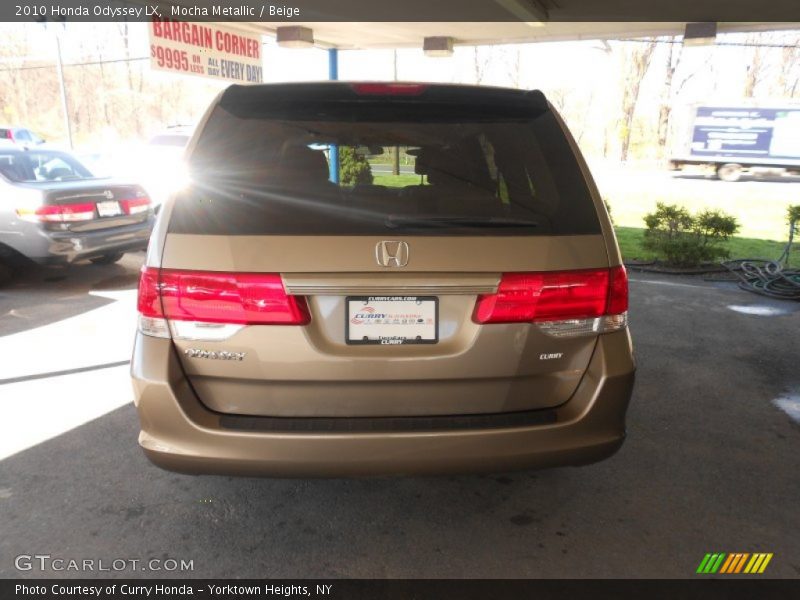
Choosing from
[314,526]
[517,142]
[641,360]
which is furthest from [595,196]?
[641,360]

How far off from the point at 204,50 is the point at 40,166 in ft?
10.1

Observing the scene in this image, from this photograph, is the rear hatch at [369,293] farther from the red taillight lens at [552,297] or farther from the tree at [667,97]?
the tree at [667,97]

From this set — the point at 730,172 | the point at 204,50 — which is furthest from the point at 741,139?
the point at 204,50

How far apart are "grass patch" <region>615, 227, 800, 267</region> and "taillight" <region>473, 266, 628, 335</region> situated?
7.42 metres

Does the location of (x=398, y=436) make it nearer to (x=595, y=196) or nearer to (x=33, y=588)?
(x=595, y=196)

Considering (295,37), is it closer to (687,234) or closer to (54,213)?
(54,213)

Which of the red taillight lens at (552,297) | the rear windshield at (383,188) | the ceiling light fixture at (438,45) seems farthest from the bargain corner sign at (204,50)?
the red taillight lens at (552,297)

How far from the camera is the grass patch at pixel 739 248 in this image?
9.77 m

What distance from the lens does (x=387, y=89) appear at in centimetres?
244

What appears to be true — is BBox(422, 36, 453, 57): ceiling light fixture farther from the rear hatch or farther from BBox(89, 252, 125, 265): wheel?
the rear hatch

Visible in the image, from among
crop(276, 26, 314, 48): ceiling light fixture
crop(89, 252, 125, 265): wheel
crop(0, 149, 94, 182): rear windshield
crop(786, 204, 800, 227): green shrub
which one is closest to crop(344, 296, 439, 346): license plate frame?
crop(0, 149, 94, 182): rear windshield

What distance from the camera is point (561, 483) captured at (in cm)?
312

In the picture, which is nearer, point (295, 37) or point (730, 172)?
point (295, 37)

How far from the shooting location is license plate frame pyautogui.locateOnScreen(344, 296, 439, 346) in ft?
6.93
